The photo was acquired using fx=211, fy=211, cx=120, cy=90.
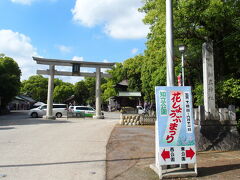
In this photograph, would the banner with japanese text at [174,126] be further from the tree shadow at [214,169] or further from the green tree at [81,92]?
the green tree at [81,92]

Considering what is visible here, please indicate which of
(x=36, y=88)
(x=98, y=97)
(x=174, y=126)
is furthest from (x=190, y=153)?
(x=36, y=88)

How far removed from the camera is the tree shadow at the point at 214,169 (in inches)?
201

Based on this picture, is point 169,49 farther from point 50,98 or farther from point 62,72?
point 62,72

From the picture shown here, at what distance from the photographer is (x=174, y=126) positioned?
5008 mm

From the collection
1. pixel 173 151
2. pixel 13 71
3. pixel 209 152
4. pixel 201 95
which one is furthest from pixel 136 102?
pixel 173 151

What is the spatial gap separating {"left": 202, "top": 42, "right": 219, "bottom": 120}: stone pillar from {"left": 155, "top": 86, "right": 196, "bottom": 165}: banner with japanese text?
336 cm

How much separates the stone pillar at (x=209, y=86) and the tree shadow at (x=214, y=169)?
255 cm

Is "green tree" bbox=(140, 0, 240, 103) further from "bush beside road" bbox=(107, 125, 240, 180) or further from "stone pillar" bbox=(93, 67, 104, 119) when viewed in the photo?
"stone pillar" bbox=(93, 67, 104, 119)

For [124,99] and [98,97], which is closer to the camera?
[98,97]

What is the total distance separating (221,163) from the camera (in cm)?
600

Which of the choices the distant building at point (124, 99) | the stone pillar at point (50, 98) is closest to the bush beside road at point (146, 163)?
the stone pillar at point (50, 98)

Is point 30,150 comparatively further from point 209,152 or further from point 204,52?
point 204,52

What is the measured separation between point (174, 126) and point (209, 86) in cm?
415

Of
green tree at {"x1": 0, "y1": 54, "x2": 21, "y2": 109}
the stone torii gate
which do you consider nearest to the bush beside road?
the stone torii gate
